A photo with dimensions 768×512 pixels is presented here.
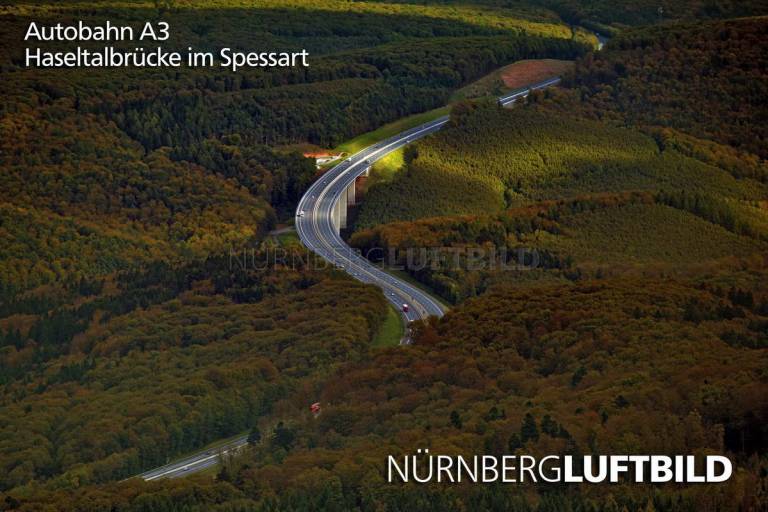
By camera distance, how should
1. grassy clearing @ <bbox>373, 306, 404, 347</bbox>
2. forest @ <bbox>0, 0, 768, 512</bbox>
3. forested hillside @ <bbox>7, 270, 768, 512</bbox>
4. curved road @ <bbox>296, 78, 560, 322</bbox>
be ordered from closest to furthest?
forested hillside @ <bbox>7, 270, 768, 512</bbox> → forest @ <bbox>0, 0, 768, 512</bbox> → grassy clearing @ <bbox>373, 306, 404, 347</bbox> → curved road @ <bbox>296, 78, 560, 322</bbox>

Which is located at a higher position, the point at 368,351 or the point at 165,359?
the point at 368,351

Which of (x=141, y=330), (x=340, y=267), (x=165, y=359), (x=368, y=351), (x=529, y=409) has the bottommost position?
(x=529, y=409)

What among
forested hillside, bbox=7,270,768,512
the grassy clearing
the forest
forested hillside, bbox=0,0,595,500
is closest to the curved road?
the grassy clearing

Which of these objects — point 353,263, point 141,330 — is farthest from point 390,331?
point 353,263

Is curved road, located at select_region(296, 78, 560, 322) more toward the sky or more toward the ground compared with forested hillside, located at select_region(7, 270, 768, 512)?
more toward the sky

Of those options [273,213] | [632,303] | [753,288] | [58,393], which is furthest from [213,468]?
[273,213]

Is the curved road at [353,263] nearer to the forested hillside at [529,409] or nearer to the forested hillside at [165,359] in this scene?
the forested hillside at [165,359]

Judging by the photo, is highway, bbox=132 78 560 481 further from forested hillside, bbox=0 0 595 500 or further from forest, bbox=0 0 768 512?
forested hillside, bbox=0 0 595 500

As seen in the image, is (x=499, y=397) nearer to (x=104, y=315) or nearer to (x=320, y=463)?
(x=320, y=463)

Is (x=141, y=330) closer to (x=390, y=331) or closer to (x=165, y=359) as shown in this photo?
(x=165, y=359)
